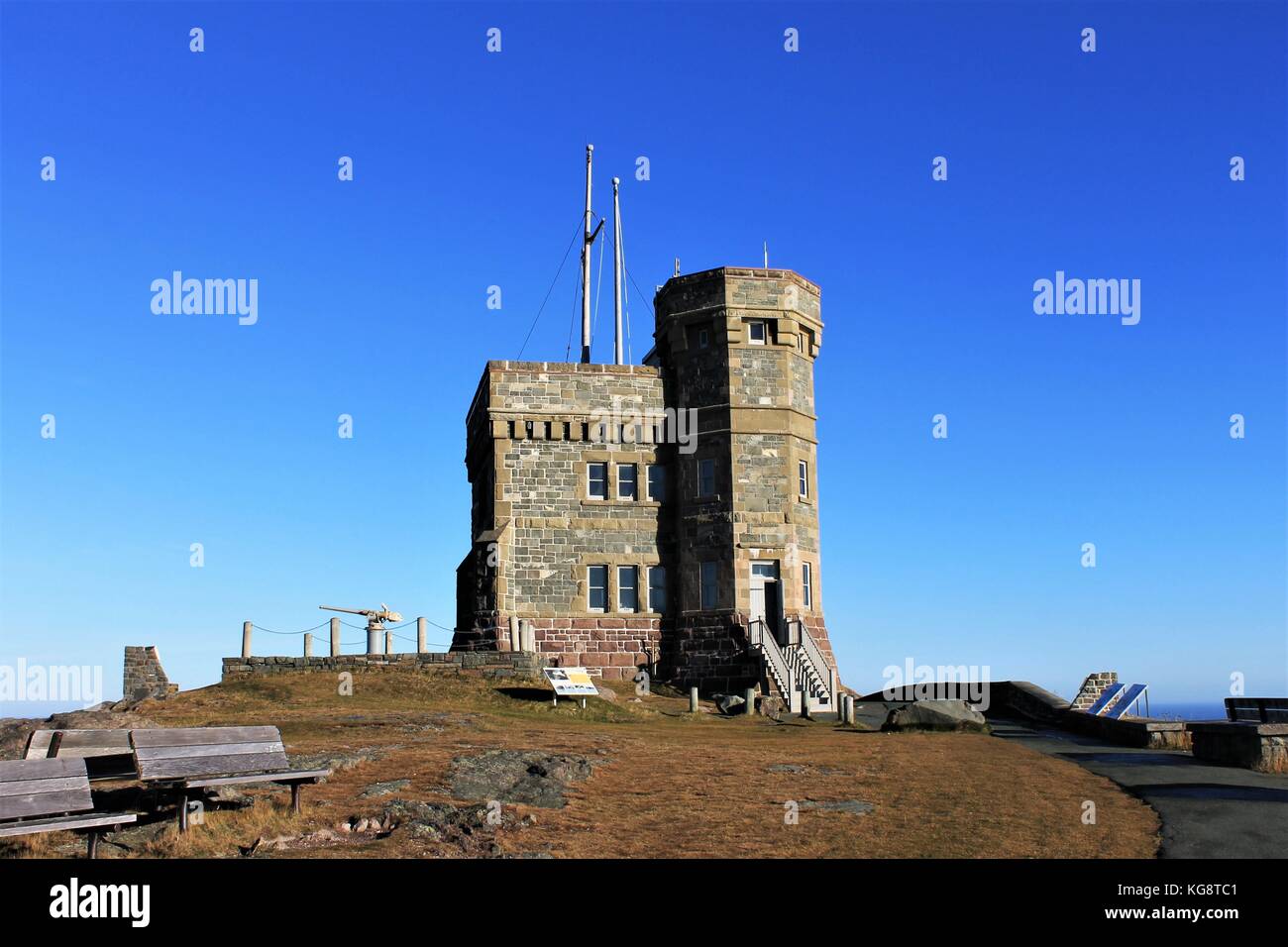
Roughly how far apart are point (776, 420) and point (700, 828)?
24.1m

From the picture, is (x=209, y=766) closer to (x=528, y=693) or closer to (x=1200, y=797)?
(x=1200, y=797)

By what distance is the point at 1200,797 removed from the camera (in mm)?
16969

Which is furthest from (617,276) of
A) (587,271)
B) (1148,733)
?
(1148,733)

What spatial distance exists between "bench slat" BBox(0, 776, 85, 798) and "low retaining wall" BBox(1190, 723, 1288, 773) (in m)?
17.7

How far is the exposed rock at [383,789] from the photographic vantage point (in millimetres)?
15242

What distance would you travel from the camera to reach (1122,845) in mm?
13469

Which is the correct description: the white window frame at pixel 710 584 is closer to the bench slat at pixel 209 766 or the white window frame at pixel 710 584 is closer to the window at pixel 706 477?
the window at pixel 706 477

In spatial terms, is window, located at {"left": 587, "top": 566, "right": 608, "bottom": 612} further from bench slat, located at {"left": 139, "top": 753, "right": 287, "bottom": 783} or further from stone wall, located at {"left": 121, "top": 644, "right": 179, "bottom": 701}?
bench slat, located at {"left": 139, "top": 753, "right": 287, "bottom": 783}

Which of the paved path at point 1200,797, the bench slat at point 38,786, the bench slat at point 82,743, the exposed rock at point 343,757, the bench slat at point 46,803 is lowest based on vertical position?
the paved path at point 1200,797

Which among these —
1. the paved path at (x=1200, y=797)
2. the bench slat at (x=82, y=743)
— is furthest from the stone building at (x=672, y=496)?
the bench slat at (x=82, y=743)

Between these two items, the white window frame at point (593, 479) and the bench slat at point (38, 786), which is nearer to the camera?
the bench slat at point (38, 786)

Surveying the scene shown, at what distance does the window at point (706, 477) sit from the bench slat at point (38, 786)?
27092 mm
